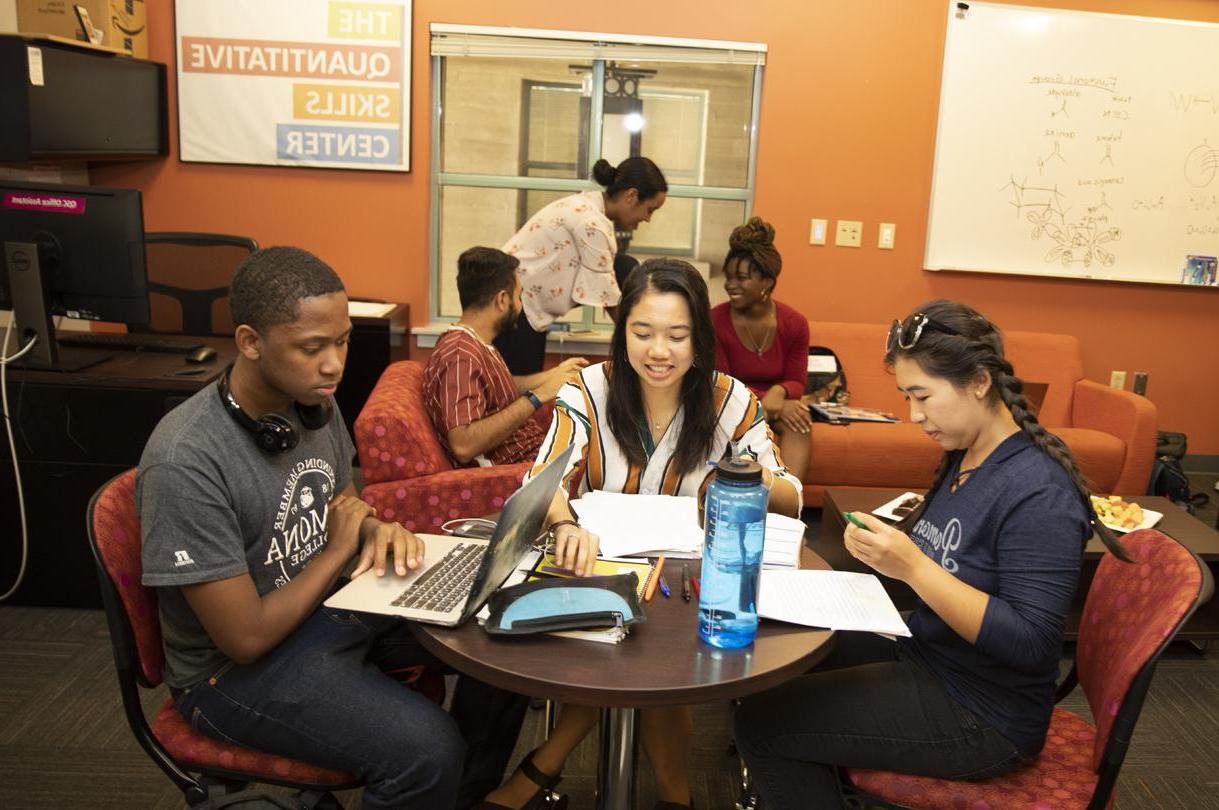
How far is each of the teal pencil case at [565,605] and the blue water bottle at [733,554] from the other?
0.39 ft

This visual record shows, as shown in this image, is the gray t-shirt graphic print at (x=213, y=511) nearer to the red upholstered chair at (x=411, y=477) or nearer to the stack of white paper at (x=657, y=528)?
the stack of white paper at (x=657, y=528)

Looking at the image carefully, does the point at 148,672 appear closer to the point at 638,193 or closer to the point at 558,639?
the point at 558,639

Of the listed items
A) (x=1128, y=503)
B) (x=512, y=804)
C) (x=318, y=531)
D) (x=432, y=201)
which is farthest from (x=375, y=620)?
(x=432, y=201)

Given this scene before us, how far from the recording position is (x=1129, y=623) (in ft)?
5.08

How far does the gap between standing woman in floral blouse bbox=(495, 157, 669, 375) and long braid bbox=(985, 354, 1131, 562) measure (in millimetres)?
2181

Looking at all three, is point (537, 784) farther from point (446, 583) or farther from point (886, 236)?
point (886, 236)

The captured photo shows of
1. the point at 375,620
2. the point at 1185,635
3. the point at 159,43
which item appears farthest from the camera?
the point at 159,43

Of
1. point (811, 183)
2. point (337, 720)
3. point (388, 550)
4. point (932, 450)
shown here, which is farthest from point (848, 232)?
point (337, 720)

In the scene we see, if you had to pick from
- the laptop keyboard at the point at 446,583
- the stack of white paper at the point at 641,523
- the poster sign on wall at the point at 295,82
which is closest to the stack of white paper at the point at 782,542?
the stack of white paper at the point at 641,523

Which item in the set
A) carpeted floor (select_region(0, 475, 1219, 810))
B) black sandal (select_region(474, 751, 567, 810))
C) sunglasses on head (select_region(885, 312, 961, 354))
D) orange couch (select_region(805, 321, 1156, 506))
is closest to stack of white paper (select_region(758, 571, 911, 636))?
sunglasses on head (select_region(885, 312, 961, 354))

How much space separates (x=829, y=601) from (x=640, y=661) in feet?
1.16

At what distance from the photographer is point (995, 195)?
4605 millimetres

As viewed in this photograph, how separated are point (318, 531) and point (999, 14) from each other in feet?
13.7

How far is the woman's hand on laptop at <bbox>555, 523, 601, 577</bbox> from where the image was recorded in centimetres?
156
